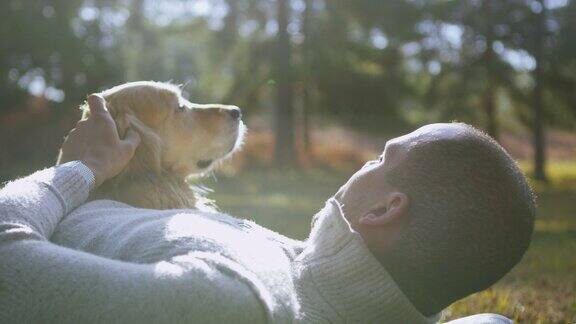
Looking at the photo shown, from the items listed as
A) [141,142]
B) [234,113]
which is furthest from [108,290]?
[234,113]

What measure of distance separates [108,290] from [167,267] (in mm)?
147

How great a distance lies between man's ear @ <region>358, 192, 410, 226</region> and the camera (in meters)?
2.01

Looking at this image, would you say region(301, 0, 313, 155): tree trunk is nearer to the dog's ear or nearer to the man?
the dog's ear

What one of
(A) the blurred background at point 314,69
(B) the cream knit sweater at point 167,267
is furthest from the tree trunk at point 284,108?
(B) the cream knit sweater at point 167,267

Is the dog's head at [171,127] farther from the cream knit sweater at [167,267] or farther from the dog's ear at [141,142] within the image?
the cream knit sweater at [167,267]

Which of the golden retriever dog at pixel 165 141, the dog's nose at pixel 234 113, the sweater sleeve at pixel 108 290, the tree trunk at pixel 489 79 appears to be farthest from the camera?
the tree trunk at pixel 489 79

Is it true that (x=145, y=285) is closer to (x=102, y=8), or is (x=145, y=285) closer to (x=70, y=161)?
(x=70, y=161)

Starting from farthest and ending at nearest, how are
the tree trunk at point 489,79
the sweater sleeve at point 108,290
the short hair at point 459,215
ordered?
the tree trunk at point 489,79 < the short hair at point 459,215 < the sweater sleeve at point 108,290

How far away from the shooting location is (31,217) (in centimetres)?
190

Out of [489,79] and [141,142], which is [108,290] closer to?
[141,142]

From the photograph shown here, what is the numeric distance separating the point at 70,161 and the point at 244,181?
1552 centimetres

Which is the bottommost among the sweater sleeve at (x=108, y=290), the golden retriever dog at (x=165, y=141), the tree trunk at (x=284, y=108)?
the tree trunk at (x=284, y=108)

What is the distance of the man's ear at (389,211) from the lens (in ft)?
6.58

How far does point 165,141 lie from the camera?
410cm
